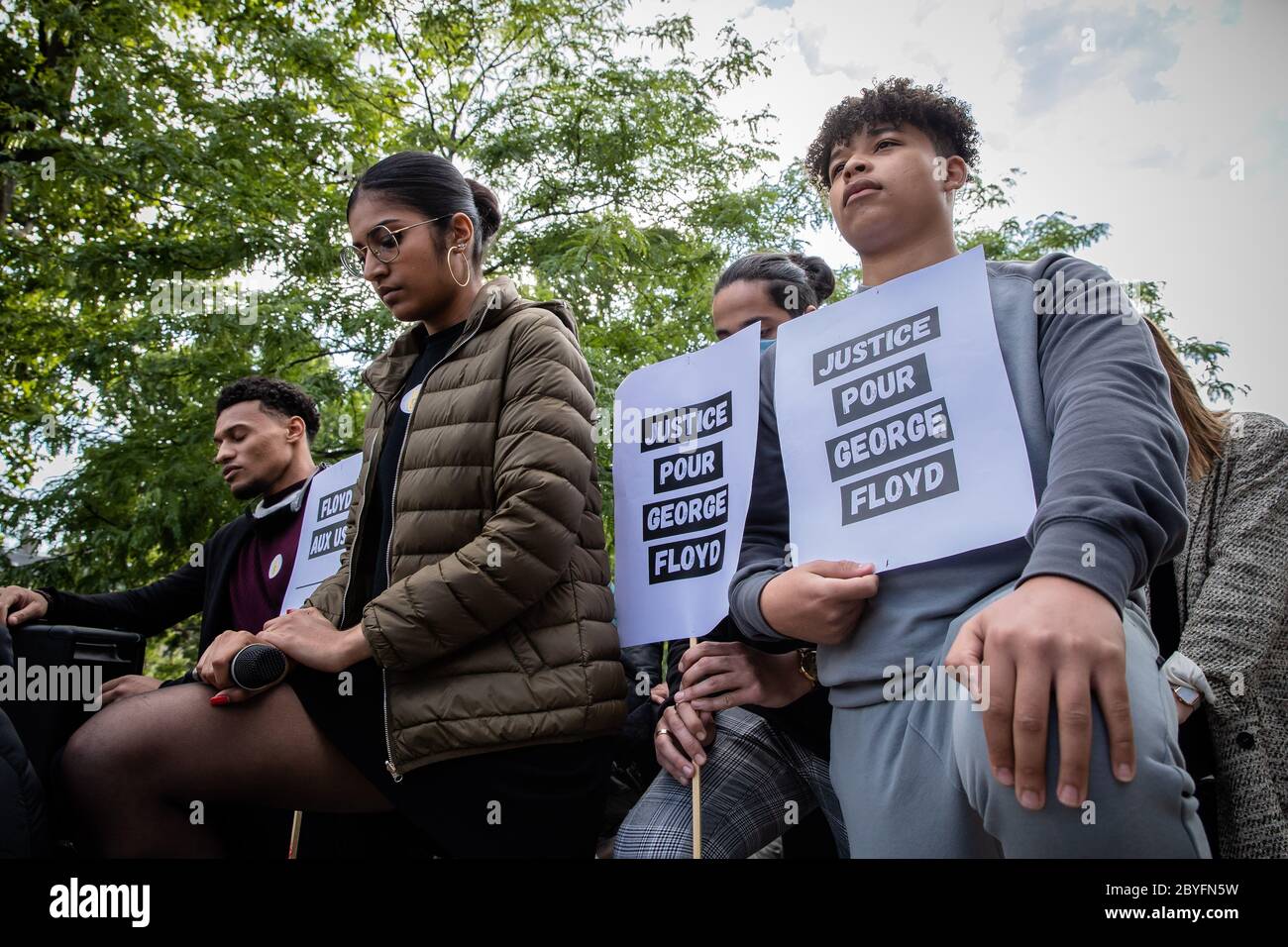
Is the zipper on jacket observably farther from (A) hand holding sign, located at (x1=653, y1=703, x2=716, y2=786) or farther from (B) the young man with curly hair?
(B) the young man with curly hair

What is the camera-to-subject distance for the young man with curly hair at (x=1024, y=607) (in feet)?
3.25

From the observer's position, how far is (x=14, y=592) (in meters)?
3.11

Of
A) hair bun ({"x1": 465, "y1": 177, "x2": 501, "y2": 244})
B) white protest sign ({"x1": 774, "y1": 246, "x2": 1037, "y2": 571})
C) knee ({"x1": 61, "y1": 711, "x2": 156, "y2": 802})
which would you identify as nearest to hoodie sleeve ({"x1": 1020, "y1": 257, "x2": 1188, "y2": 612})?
white protest sign ({"x1": 774, "y1": 246, "x2": 1037, "y2": 571})

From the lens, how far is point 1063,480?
114cm

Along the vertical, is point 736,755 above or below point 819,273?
below

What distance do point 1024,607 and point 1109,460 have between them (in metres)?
0.25

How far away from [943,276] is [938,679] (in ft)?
2.43

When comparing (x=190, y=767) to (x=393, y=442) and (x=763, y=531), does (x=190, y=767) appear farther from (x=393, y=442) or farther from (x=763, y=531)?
(x=763, y=531)

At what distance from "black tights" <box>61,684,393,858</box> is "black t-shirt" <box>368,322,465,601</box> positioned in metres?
0.36

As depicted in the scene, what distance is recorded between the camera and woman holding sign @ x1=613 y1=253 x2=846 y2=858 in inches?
80.6

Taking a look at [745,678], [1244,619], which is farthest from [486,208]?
[1244,619]

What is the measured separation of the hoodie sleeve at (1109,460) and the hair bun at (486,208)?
5.71 feet
